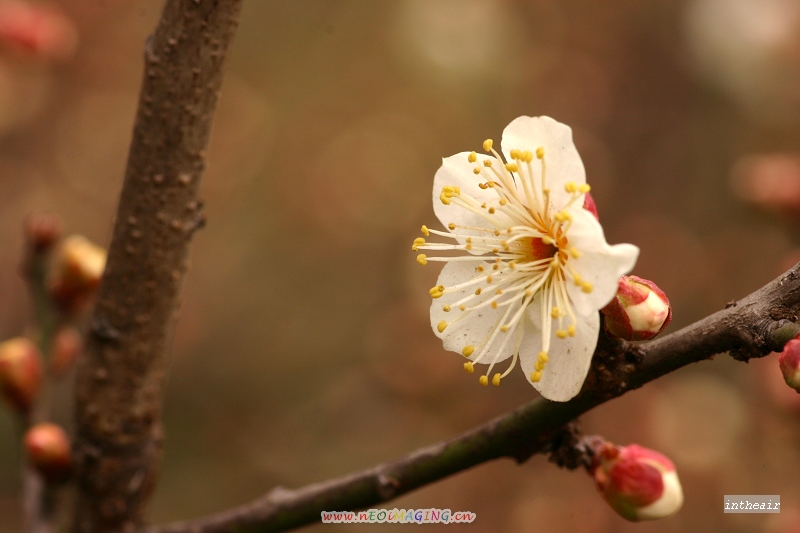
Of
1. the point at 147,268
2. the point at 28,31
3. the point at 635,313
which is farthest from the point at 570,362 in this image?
the point at 28,31

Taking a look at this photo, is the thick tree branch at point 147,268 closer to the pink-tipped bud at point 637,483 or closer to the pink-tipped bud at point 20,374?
the pink-tipped bud at point 20,374

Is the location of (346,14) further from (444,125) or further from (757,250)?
(757,250)

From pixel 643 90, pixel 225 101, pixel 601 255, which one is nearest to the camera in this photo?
pixel 601 255

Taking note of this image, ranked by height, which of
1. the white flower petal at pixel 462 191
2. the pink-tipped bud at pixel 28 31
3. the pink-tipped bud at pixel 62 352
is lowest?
the pink-tipped bud at pixel 62 352

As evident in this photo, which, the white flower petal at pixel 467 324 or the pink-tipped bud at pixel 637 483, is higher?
the white flower petal at pixel 467 324

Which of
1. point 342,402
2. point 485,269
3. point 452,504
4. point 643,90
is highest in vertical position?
point 643,90

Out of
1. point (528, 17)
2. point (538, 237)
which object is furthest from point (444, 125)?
point (538, 237)

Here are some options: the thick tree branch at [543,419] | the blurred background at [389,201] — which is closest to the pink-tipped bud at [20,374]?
the thick tree branch at [543,419]
